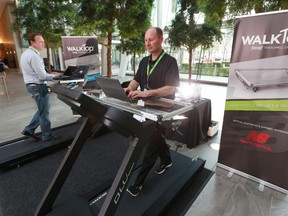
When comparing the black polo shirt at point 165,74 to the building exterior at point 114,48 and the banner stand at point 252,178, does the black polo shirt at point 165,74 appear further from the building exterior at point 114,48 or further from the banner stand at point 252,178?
the building exterior at point 114,48

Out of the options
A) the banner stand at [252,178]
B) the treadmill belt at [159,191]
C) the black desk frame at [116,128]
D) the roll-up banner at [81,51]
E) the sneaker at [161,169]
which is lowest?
the banner stand at [252,178]

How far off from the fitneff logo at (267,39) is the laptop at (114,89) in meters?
1.42

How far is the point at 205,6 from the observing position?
104 inches

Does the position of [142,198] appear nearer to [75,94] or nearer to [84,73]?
[75,94]

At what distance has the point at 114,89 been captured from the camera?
181cm

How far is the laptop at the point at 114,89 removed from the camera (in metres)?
1.74

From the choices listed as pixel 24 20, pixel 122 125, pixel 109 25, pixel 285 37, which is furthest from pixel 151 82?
pixel 24 20

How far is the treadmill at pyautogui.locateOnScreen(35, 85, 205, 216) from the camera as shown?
1.16 metres

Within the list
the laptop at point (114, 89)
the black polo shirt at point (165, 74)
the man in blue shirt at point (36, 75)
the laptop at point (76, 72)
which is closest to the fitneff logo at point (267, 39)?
the black polo shirt at point (165, 74)

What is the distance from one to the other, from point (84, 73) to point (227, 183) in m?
3.36

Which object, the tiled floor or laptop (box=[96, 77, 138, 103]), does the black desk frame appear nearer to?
laptop (box=[96, 77, 138, 103])

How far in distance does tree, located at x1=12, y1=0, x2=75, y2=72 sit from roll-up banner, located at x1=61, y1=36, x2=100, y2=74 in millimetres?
3292

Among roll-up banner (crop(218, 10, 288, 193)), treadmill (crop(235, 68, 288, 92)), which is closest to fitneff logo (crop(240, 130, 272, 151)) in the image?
roll-up banner (crop(218, 10, 288, 193))

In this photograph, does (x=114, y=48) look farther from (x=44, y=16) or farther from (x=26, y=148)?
(x=26, y=148)
